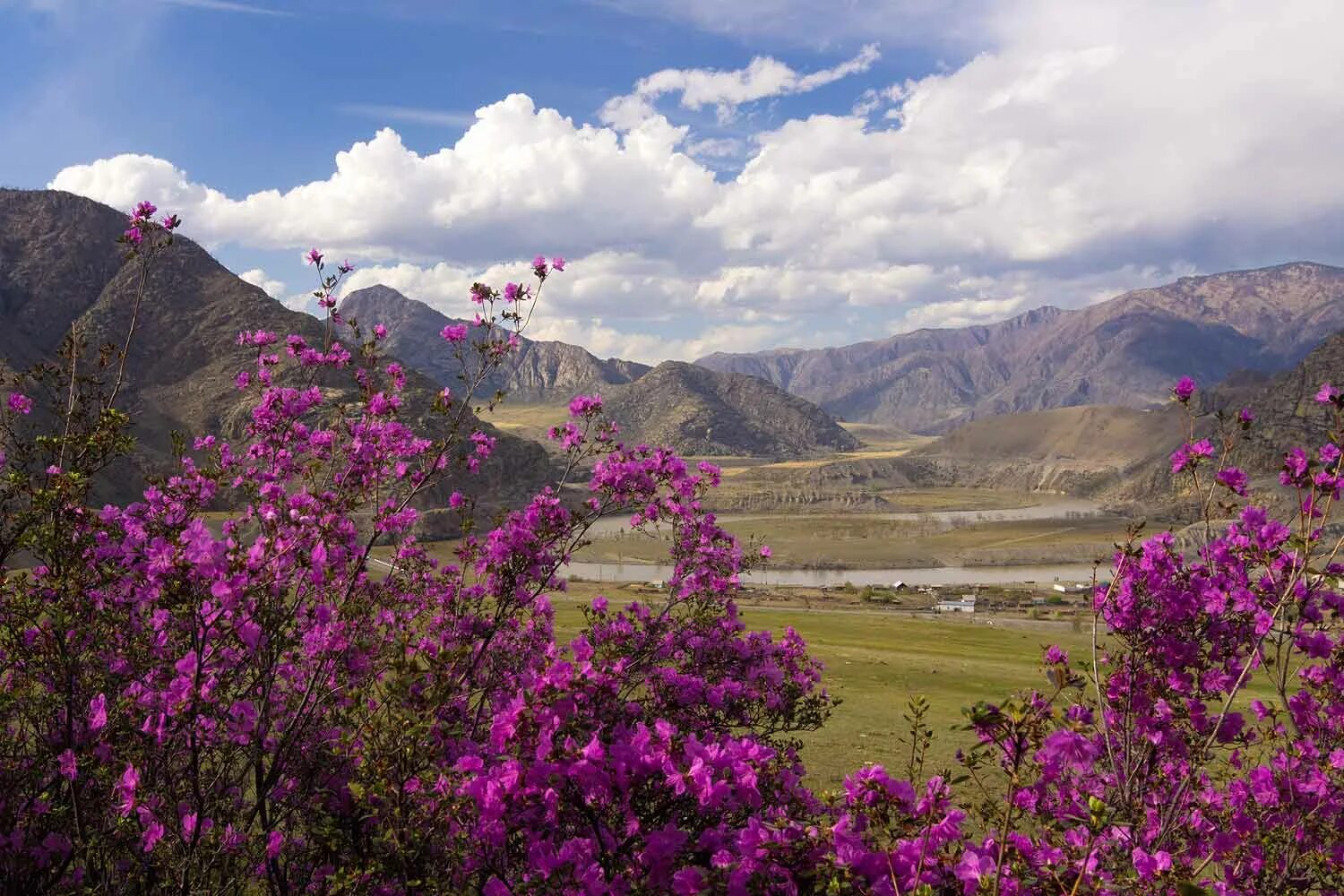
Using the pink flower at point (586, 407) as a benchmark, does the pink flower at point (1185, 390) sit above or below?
above

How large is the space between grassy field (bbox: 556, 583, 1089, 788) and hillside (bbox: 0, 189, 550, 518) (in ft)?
230

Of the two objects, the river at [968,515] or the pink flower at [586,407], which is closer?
the pink flower at [586,407]

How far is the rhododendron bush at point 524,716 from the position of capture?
3520 millimetres

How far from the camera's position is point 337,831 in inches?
198

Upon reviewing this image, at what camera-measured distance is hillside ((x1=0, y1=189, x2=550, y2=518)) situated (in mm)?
116625

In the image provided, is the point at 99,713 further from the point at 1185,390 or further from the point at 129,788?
the point at 1185,390

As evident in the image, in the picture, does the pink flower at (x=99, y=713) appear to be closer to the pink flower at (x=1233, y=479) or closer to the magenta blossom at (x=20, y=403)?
the magenta blossom at (x=20, y=403)

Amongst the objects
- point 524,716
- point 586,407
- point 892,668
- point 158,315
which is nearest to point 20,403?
point 586,407

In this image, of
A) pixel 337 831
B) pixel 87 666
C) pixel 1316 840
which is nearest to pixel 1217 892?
pixel 1316 840

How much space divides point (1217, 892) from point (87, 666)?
7.07 m

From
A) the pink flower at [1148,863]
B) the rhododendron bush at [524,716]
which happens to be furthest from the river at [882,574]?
the pink flower at [1148,863]

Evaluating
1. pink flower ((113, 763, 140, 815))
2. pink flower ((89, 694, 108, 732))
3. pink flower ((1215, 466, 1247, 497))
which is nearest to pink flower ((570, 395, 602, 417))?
pink flower ((89, 694, 108, 732))

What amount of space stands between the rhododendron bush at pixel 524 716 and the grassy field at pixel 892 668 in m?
1.24

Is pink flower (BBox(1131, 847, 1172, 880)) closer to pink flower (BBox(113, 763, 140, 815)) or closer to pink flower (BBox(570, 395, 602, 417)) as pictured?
pink flower (BBox(113, 763, 140, 815))
